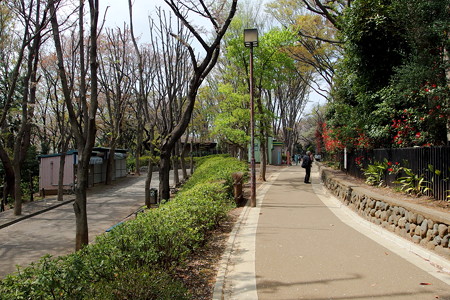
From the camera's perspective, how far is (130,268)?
3.62m

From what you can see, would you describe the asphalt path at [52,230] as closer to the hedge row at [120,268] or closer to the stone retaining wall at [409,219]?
the hedge row at [120,268]

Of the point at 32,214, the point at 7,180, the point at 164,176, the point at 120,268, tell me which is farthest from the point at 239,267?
the point at 7,180

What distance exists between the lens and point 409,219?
6070mm

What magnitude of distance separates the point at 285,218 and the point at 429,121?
4.32m

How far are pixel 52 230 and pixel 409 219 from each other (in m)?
10.8

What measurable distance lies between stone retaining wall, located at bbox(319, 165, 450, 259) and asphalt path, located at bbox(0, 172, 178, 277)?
22.2 feet

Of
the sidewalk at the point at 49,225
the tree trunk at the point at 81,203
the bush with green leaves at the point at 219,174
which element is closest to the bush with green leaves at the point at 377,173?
the bush with green leaves at the point at 219,174

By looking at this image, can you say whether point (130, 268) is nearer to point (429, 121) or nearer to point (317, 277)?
point (317, 277)

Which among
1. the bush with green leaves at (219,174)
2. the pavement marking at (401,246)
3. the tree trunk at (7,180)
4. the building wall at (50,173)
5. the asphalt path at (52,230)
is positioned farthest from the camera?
the building wall at (50,173)

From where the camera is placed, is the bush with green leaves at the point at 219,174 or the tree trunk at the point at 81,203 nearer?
the tree trunk at the point at 81,203

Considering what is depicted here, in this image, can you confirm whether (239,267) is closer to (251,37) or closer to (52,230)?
(251,37)

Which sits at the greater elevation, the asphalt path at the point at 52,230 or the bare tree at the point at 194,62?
the bare tree at the point at 194,62

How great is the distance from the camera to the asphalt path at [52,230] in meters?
8.62

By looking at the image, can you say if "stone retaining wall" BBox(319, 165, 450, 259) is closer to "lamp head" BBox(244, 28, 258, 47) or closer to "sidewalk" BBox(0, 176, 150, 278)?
"lamp head" BBox(244, 28, 258, 47)
